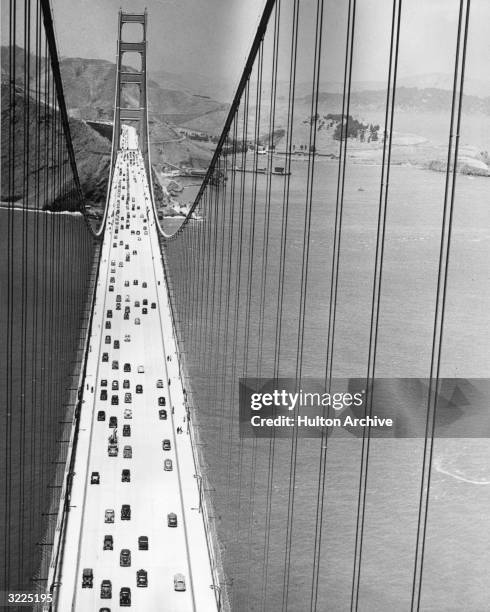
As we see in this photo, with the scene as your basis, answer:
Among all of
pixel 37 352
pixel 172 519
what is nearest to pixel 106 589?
pixel 172 519

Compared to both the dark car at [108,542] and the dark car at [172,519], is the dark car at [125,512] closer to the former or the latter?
the dark car at [172,519]

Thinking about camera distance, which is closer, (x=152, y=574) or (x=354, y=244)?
(x=152, y=574)

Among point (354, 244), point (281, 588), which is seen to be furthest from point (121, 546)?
point (354, 244)

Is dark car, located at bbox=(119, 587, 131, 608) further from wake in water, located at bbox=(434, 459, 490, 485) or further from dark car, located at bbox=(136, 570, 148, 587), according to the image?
wake in water, located at bbox=(434, 459, 490, 485)

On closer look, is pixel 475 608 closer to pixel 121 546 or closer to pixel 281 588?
pixel 281 588

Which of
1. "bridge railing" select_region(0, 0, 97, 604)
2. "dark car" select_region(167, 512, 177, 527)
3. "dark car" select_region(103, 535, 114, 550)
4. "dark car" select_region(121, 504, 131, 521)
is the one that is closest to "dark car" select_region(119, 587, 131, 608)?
"bridge railing" select_region(0, 0, 97, 604)
